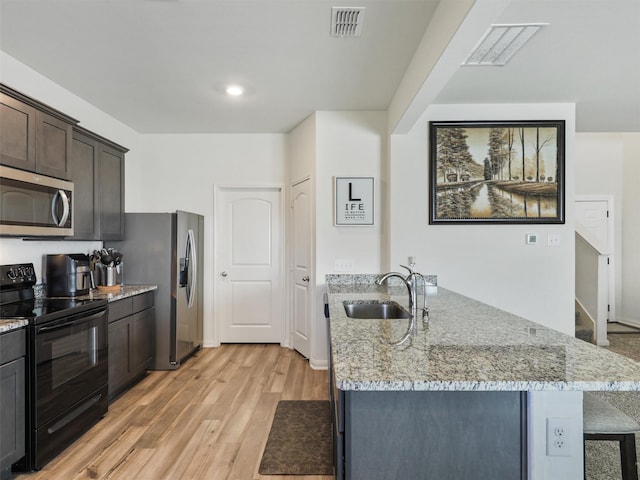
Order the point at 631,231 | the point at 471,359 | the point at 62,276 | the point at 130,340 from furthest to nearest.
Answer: the point at 631,231
the point at 130,340
the point at 62,276
the point at 471,359

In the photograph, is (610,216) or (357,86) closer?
A: (357,86)

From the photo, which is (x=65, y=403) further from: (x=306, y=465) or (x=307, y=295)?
(x=307, y=295)

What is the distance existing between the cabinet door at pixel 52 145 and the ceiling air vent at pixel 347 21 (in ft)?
6.49

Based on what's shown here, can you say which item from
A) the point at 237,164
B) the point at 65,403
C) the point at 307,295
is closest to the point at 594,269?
the point at 307,295

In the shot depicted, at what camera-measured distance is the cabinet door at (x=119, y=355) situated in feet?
9.51

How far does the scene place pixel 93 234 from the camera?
10.4 feet

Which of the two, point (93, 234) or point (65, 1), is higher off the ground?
point (65, 1)

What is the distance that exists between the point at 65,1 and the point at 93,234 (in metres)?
1.81

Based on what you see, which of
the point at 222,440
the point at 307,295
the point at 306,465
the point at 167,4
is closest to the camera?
the point at 167,4

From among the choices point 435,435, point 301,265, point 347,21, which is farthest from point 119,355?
point 347,21

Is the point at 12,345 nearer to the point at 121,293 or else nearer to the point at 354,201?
the point at 121,293

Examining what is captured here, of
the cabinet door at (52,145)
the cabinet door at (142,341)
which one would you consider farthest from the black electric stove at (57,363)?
the cabinet door at (52,145)

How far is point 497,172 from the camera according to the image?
3346 millimetres

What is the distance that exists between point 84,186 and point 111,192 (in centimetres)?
40
